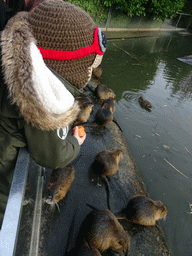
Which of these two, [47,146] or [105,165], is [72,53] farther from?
[105,165]

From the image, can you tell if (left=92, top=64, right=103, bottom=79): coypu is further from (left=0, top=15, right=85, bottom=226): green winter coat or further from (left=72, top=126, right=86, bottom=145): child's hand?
(left=0, top=15, right=85, bottom=226): green winter coat

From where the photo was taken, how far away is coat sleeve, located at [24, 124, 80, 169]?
1083 mm

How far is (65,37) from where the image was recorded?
1102 millimetres

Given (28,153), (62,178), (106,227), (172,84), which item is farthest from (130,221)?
(172,84)

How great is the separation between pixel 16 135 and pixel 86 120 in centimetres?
266

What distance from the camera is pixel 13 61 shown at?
893 mm

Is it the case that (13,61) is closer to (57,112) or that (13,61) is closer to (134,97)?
(57,112)

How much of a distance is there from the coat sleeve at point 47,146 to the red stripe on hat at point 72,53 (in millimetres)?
450

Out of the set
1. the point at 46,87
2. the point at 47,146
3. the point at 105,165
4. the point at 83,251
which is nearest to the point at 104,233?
the point at 83,251

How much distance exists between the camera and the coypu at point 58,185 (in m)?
1.98

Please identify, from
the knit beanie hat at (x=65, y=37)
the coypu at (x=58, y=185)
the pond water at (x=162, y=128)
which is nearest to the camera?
the knit beanie hat at (x=65, y=37)

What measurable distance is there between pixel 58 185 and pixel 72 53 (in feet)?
4.87

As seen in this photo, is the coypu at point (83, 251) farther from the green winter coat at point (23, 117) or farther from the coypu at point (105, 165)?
the coypu at point (105, 165)

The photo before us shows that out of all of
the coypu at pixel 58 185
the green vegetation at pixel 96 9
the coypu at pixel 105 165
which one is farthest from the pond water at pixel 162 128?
the green vegetation at pixel 96 9
